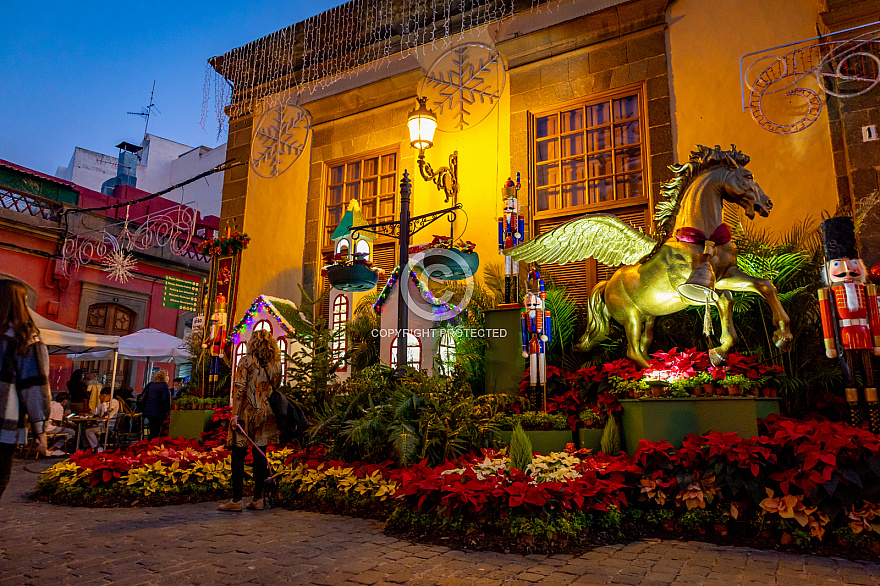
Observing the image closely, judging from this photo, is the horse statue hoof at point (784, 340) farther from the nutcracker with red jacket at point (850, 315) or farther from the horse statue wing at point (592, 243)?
the horse statue wing at point (592, 243)

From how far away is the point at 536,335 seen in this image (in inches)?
267

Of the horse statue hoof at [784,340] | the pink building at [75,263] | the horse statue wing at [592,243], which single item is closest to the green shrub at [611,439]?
the horse statue hoof at [784,340]

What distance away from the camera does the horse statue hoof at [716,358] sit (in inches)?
224

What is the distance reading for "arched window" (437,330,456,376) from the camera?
800 centimetres

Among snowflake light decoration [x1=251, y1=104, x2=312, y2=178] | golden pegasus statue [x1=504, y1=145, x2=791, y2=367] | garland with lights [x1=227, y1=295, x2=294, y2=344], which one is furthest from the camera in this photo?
snowflake light decoration [x1=251, y1=104, x2=312, y2=178]

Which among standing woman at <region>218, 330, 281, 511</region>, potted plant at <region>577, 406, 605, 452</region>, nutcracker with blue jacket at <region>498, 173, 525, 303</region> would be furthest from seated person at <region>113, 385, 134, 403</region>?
potted plant at <region>577, 406, 605, 452</region>

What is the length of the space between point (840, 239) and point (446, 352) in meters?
4.99

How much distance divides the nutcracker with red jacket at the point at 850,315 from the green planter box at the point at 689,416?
2.23ft

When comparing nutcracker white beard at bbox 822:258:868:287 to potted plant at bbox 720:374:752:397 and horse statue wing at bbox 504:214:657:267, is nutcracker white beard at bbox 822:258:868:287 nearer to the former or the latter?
potted plant at bbox 720:374:752:397

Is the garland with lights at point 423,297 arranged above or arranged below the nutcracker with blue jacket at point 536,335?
above

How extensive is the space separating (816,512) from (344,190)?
9.75 m

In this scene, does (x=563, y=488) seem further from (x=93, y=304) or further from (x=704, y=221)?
(x=93, y=304)

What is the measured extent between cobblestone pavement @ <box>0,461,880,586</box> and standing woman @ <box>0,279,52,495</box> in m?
0.88

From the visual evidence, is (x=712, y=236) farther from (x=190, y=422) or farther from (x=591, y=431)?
(x=190, y=422)
